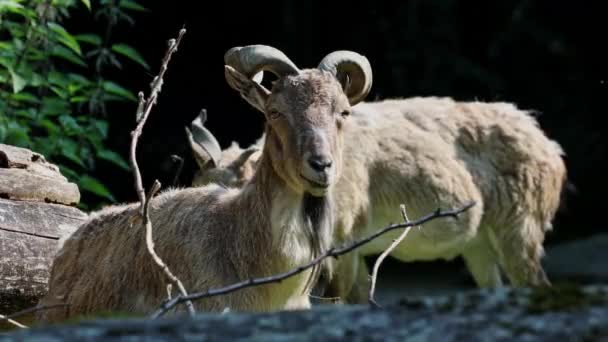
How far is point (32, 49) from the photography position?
25.8 feet

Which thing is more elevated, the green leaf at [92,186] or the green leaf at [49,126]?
the green leaf at [49,126]

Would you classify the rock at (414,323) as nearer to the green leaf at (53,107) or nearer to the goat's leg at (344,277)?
the green leaf at (53,107)

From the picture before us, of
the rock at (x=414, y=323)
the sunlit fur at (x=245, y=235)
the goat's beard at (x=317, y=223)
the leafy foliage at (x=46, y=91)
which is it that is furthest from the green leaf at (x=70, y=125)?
the rock at (x=414, y=323)

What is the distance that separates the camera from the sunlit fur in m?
5.76

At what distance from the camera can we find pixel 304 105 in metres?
6.03

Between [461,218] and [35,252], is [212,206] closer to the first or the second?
[35,252]

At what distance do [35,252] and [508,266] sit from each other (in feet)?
16.8

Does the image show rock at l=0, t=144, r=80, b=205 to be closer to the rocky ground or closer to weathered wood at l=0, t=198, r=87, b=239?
weathered wood at l=0, t=198, r=87, b=239

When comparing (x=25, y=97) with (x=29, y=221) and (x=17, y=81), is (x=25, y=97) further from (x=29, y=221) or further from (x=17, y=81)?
(x=29, y=221)

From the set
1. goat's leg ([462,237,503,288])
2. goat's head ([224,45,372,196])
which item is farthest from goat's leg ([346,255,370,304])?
goat's head ([224,45,372,196])

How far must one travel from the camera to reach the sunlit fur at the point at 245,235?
5.76 m

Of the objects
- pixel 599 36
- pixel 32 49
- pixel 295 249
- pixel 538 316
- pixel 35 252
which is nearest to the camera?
pixel 538 316

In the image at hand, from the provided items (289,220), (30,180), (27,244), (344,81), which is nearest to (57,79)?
(30,180)

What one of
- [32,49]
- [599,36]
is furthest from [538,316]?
[599,36]
